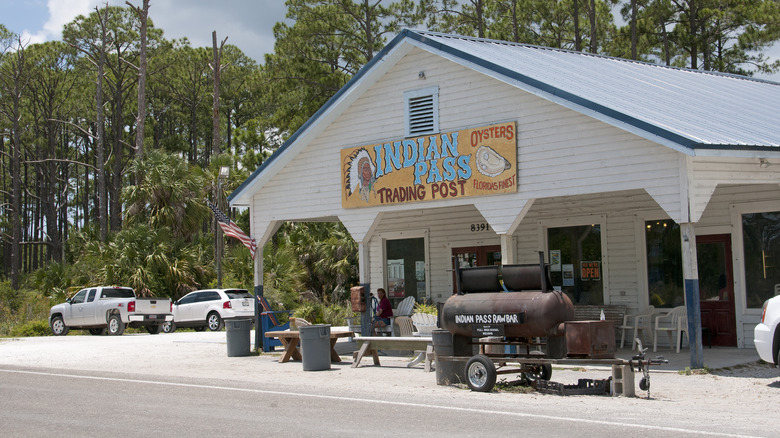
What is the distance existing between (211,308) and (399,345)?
14.7 m

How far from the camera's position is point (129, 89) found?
5462cm

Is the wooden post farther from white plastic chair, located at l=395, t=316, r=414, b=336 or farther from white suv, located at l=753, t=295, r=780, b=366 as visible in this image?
white suv, located at l=753, t=295, r=780, b=366

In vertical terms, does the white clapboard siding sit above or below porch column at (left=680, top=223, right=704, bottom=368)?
above

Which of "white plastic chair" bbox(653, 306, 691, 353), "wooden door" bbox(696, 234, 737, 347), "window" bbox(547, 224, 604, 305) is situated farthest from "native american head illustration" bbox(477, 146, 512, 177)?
"wooden door" bbox(696, 234, 737, 347)

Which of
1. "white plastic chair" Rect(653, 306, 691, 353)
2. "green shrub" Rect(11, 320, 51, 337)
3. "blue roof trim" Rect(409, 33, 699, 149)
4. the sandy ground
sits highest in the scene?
"blue roof trim" Rect(409, 33, 699, 149)

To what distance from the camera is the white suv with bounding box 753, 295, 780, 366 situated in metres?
12.1

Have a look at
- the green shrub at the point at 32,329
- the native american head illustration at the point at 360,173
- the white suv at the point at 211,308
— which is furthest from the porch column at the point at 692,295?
the green shrub at the point at 32,329

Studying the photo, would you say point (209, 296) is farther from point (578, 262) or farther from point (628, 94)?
point (628, 94)

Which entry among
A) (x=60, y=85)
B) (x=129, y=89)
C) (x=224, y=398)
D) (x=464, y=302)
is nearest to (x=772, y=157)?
(x=464, y=302)

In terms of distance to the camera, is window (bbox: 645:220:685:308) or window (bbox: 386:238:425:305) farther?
window (bbox: 386:238:425:305)

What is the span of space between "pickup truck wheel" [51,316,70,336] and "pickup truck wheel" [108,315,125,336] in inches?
81.5

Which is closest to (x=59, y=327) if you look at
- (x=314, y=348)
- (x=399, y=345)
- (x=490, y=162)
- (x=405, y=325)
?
(x=405, y=325)

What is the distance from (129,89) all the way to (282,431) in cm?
4938

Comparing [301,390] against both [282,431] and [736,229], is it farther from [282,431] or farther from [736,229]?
[736,229]
